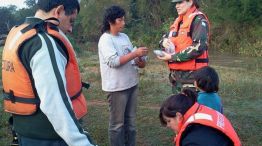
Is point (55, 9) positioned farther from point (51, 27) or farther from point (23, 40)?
point (23, 40)

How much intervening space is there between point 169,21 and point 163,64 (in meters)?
12.9

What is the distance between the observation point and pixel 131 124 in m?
4.64

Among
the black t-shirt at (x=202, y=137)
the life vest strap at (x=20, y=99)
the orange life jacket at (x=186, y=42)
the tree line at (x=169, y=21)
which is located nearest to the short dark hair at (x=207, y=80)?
the orange life jacket at (x=186, y=42)

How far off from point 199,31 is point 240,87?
558cm

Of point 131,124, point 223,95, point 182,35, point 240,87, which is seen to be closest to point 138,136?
point 131,124

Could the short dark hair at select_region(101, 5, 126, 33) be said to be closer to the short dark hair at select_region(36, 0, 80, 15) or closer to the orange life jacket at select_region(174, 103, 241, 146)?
the short dark hair at select_region(36, 0, 80, 15)

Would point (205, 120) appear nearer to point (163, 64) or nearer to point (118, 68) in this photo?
point (118, 68)

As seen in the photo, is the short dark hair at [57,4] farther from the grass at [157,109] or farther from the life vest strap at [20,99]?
the grass at [157,109]

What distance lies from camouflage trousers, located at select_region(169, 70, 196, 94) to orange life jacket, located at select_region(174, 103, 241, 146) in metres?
1.45

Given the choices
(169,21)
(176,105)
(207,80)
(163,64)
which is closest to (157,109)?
(207,80)

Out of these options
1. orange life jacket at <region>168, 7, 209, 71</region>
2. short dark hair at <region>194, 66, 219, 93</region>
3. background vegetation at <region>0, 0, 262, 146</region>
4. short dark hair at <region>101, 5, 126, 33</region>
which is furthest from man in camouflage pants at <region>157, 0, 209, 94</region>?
background vegetation at <region>0, 0, 262, 146</region>

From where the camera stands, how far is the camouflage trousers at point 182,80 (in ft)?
13.0

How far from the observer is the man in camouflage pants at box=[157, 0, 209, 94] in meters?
3.89

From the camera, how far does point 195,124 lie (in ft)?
7.63
